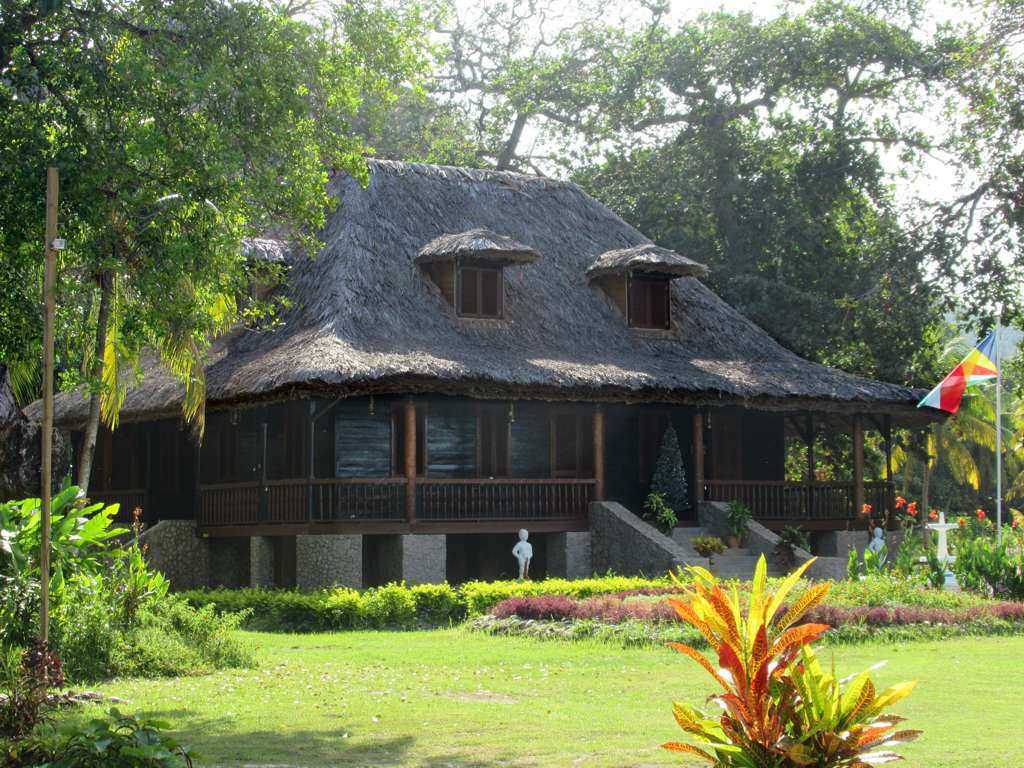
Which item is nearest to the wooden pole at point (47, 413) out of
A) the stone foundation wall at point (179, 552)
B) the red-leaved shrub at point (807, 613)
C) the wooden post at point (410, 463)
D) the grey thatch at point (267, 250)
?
the red-leaved shrub at point (807, 613)

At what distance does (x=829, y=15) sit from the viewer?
36.1 m

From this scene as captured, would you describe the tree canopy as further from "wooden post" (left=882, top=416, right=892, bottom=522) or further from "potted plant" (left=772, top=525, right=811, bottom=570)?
"wooden post" (left=882, top=416, right=892, bottom=522)

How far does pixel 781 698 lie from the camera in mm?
6117

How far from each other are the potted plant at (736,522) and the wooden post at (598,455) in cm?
233

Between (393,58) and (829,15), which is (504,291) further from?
(829,15)

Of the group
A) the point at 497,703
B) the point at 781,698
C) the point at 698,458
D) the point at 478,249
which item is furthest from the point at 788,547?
the point at 781,698

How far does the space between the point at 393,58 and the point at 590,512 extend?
10.5m

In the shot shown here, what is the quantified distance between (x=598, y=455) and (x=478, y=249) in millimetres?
4273

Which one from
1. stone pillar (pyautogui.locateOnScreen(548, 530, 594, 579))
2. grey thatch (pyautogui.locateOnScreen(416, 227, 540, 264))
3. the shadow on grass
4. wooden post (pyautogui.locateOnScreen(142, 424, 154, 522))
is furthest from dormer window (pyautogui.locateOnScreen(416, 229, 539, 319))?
the shadow on grass

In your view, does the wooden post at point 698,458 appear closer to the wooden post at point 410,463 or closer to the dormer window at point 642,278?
the dormer window at point 642,278

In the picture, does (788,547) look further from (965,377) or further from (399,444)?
(399,444)

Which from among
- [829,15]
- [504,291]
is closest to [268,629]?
[504,291]

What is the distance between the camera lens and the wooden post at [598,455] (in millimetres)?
26062

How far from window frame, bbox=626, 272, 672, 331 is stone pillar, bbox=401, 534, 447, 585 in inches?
278
